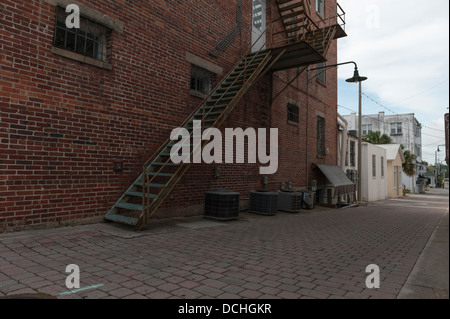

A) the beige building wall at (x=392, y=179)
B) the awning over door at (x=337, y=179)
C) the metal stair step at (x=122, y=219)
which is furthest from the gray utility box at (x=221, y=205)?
the beige building wall at (x=392, y=179)

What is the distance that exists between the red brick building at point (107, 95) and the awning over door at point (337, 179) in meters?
5.93

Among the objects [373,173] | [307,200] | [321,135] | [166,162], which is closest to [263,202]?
[307,200]

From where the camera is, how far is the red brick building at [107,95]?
5.02m

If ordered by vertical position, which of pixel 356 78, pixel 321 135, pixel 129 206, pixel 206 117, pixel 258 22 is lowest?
pixel 129 206

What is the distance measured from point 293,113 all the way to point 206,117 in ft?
22.0

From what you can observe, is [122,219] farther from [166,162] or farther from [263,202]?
[263,202]

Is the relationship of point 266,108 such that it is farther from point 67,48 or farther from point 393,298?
point 393,298

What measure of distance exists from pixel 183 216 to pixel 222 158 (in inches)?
95.4

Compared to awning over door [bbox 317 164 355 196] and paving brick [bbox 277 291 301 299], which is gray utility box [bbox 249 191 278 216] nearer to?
awning over door [bbox 317 164 355 196]

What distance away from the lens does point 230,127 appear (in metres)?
9.75

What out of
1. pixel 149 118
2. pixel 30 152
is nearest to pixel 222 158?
pixel 149 118

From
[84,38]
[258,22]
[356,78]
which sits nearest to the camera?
[84,38]

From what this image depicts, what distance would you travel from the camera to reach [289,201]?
1088 centimetres

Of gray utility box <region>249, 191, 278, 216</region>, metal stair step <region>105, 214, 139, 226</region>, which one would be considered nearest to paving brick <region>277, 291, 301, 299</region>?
metal stair step <region>105, 214, 139, 226</region>
